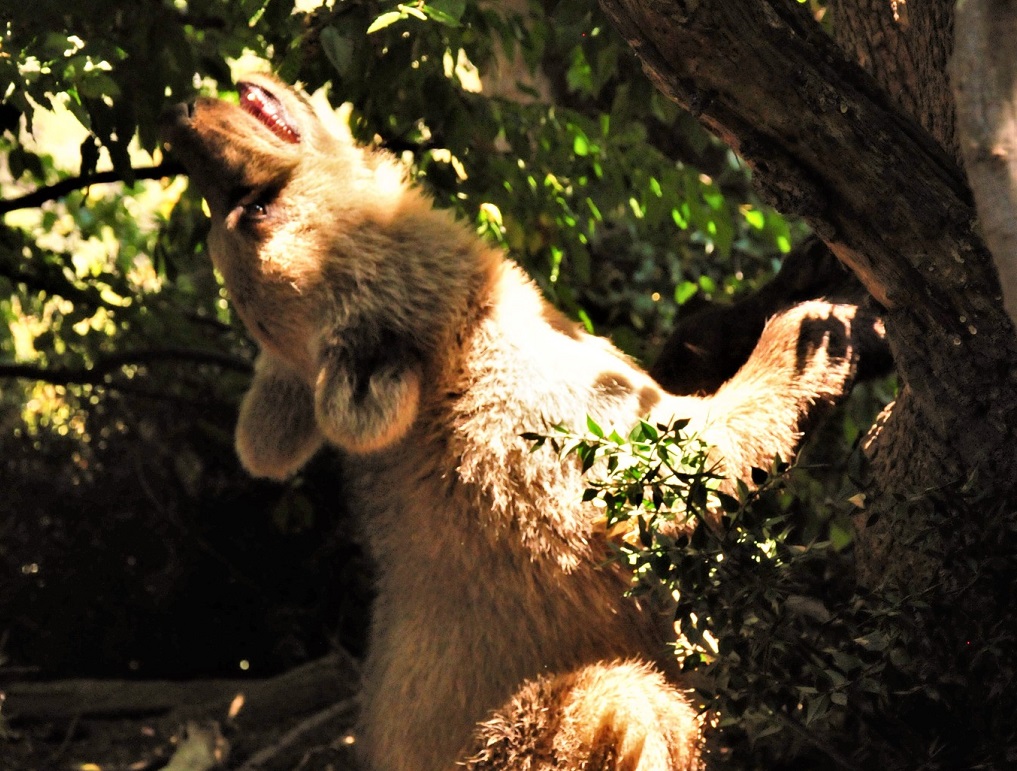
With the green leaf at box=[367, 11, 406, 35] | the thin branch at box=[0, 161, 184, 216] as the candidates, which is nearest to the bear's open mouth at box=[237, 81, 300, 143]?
the green leaf at box=[367, 11, 406, 35]

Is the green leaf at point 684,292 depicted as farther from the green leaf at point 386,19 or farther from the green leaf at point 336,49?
the green leaf at point 386,19

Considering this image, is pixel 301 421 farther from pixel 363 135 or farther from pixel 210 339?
pixel 210 339

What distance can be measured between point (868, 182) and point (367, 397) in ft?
4.88

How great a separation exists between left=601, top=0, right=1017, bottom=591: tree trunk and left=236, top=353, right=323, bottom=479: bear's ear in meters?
1.86

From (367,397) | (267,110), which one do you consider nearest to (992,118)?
(367,397)

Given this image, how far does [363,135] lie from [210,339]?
2342mm

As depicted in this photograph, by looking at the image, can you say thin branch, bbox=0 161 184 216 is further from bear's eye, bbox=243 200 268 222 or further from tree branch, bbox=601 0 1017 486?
tree branch, bbox=601 0 1017 486

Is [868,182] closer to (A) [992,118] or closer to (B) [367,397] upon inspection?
(A) [992,118]

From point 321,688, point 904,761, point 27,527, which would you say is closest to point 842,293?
point 904,761

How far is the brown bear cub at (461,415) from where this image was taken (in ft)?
11.5

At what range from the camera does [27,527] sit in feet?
20.2

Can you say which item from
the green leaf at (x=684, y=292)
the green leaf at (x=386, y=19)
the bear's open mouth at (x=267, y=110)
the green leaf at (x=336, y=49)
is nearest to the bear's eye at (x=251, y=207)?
Result: the bear's open mouth at (x=267, y=110)

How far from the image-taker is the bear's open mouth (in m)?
3.80

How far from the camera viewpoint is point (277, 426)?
13.4ft
